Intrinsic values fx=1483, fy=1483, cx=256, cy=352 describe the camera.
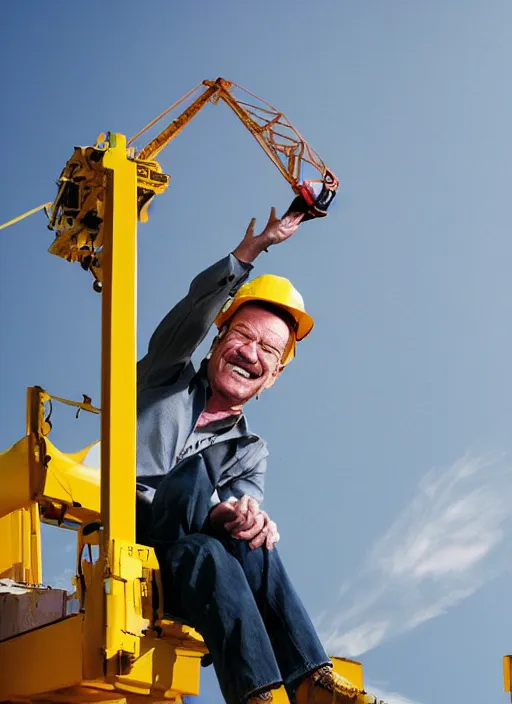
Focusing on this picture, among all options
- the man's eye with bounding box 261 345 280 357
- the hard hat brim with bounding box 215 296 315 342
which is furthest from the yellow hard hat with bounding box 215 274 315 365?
the man's eye with bounding box 261 345 280 357

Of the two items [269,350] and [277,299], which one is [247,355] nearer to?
[269,350]

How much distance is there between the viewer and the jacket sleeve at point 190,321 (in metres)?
10.6

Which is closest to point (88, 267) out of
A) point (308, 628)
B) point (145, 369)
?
point (145, 369)

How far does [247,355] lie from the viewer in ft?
36.8

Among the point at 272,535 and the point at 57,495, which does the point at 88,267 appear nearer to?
the point at 57,495

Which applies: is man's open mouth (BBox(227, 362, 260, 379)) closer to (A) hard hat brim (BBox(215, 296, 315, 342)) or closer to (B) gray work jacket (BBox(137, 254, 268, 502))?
(B) gray work jacket (BBox(137, 254, 268, 502))

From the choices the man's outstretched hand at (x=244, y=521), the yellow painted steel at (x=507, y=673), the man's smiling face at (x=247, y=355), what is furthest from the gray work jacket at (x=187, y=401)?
the yellow painted steel at (x=507, y=673)

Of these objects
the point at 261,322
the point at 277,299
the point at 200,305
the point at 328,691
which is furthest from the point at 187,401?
the point at 328,691

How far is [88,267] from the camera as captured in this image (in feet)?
36.0

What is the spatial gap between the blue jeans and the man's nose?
3.49ft

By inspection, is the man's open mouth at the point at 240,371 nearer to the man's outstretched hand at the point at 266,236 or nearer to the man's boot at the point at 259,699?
the man's outstretched hand at the point at 266,236

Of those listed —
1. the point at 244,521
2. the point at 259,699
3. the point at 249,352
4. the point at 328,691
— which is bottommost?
the point at 259,699

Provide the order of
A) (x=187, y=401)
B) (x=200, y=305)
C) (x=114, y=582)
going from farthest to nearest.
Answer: (x=187, y=401) → (x=200, y=305) → (x=114, y=582)

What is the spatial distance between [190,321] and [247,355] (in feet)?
2.13
